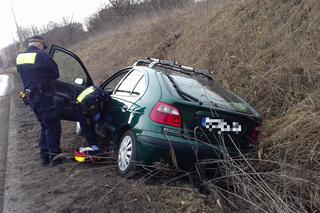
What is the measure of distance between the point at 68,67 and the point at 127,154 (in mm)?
2758

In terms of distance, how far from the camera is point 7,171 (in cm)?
575

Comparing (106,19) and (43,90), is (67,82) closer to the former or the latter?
(43,90)

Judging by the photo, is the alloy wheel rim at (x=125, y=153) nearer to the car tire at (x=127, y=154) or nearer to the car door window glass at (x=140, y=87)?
the car tire at (x=127, y=154)

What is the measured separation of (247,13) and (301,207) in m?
6.77

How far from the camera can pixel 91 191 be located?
14.3ft

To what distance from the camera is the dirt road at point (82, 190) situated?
153 inches

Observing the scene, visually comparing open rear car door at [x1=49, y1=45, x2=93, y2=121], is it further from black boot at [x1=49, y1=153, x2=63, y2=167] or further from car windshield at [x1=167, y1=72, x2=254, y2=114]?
car windshield at [x1=167, y1=72, x2=254, y2=114]

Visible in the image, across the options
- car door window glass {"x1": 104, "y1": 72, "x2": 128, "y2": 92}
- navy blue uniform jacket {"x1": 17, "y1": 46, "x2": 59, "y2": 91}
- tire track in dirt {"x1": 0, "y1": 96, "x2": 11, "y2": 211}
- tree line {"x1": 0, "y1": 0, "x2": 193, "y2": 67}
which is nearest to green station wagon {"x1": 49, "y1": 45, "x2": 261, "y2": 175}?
car door window glass {"x1": 104, "y1": 72, "x2": 128, "y2": 92}

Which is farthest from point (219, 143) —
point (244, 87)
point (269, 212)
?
point (244, 87)

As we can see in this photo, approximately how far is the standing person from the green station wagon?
1008 millimetres

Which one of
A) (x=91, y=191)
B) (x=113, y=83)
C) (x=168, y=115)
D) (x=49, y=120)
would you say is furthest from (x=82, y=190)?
(x=113, y=83)

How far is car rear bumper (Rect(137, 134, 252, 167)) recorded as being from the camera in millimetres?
4305

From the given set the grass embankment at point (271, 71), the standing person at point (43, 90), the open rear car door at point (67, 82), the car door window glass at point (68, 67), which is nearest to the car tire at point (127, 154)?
the grass embankment at point (271, 71)

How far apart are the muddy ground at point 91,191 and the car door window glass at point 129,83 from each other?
3.34 feet
